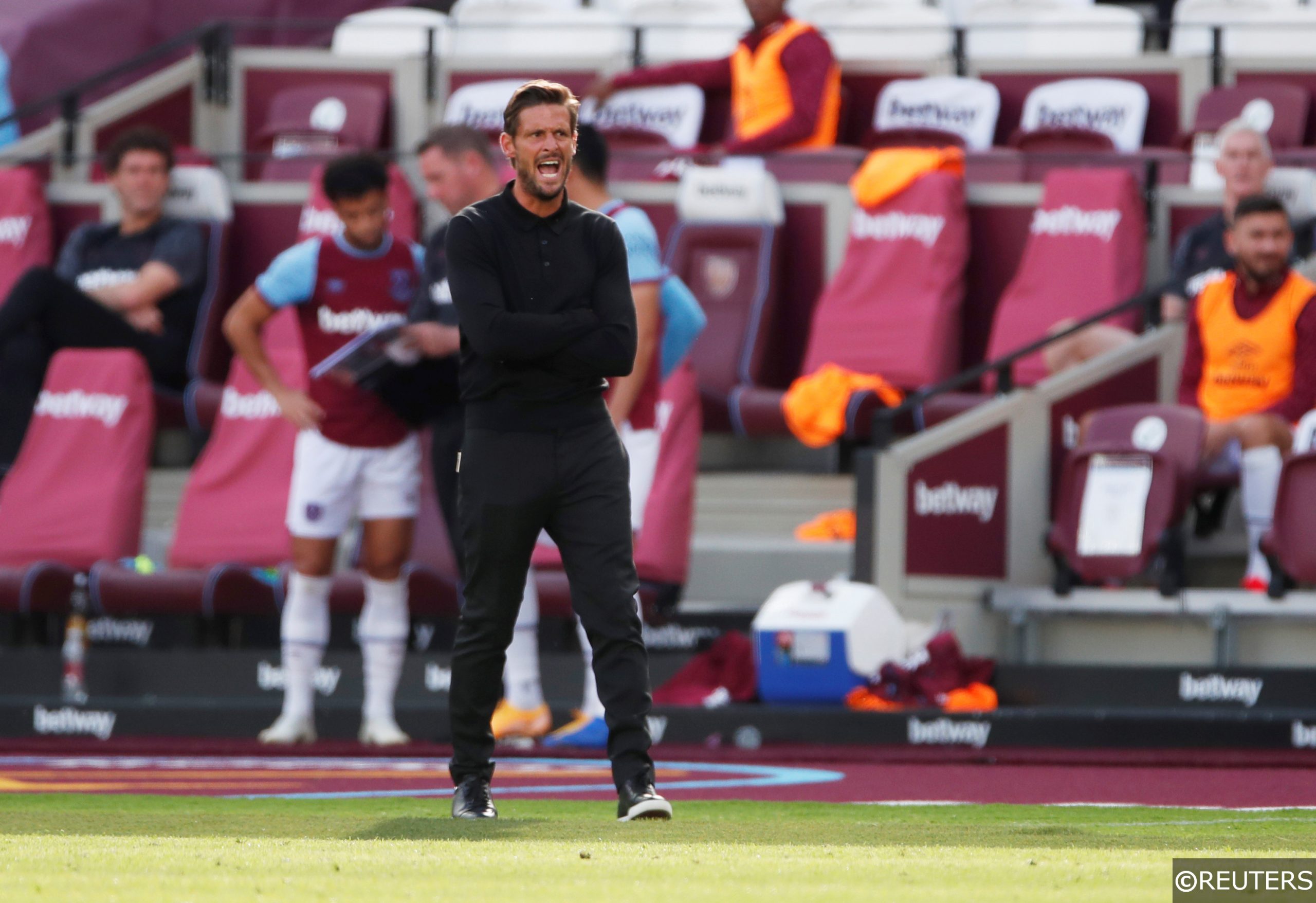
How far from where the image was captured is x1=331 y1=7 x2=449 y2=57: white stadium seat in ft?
45.6

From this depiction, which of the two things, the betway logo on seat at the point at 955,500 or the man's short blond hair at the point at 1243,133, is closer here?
the betway logo on seat at the point at 955,500

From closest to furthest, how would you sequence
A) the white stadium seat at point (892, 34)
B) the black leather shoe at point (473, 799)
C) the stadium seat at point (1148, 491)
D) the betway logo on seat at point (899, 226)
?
the black leather shoe at point (473, 799), the stadium seat at point (1148, 491), the betway logo on seat at point (899, 226), the white stadium seat at point (892, 34)

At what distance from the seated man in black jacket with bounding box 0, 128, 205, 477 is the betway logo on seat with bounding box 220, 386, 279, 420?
52 cm

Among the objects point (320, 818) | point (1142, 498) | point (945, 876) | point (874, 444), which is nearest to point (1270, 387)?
point (1142, 498)

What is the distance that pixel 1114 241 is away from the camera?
34.1 ft

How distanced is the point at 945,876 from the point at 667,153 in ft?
26.1

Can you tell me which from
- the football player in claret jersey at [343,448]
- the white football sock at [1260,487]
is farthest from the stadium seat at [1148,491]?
A: the football player in claret jersey at [343,448]

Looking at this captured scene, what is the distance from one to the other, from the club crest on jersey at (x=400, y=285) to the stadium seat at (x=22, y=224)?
3735 mm

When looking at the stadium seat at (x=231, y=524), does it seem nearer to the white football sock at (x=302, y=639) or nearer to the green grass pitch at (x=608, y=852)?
the white football sock at (x=302, y=639)

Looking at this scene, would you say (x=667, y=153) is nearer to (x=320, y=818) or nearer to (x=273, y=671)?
(x=273, y=671)

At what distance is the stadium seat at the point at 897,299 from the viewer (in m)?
10.5

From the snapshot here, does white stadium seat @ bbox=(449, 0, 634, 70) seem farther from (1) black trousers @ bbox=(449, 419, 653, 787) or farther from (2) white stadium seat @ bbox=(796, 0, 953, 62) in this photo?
(1) black trousers @ bbox=(449, 419, 653, 787)

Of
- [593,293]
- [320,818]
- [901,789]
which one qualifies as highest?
[593,293]

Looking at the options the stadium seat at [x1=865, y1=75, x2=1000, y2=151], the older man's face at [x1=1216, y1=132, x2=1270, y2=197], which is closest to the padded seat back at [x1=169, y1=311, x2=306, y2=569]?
the stadium seat at [x1=865, y1=75, x2=1000, y2=151]
